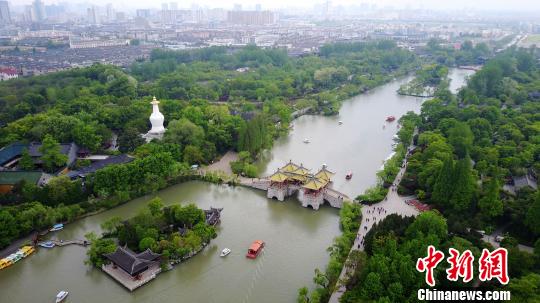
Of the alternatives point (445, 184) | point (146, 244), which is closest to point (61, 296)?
point (146, 244)

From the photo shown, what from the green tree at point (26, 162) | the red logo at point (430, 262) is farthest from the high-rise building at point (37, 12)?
the red logo at point (430, 262)

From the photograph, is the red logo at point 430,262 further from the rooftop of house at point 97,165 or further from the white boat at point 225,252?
the rooftop of house at point 97,165

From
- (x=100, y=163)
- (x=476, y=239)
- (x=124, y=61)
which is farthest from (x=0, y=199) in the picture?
(x=124, y=61)

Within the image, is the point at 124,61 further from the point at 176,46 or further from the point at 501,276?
the point at 501,276

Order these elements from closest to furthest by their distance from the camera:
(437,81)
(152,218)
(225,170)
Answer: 1. (152,218)
2. (225,170)
3. (437,81)

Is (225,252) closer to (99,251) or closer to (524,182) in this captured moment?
(99,251)

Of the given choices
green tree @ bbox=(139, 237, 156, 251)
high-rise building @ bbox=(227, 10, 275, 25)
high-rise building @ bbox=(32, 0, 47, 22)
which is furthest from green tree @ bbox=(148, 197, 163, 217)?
high-rise building @ bbox=(32, 0, 47, 22)

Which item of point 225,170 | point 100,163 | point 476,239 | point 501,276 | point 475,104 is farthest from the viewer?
point 475,104
